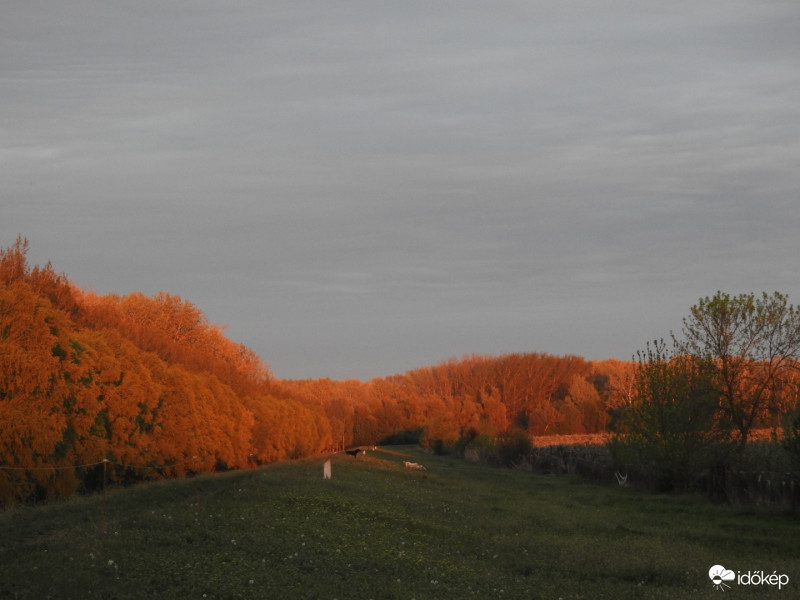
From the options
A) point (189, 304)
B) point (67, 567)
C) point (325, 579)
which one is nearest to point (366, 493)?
point (325, 579)

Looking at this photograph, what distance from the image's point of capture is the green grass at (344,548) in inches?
488

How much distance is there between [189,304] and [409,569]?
53800 millimetres

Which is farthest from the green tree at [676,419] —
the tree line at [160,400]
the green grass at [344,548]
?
the green grass at [344,548]

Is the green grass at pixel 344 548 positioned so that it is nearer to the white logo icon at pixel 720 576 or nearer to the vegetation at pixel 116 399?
the white logo icon at pixel 720 576

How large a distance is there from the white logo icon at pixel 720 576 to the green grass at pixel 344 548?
202 mm

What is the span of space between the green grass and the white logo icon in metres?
0.20

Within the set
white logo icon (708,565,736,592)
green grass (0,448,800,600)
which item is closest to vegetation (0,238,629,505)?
green grass (0,448,800,600)

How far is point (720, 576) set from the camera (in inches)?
623

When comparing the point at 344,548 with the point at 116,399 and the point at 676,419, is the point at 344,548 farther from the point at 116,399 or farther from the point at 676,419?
the point at 676,419

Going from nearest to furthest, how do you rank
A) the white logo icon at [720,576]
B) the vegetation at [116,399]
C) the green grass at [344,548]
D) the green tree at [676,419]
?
the green grass at [344,548]
the white logo icon at [720,576]
the vegetation at [116,399]
the green tree at [676,419]

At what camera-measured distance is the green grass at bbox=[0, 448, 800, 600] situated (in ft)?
40.7

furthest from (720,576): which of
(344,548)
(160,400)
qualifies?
(160,400)

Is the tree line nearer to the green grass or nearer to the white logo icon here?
the green grass

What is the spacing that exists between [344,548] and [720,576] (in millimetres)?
7377
